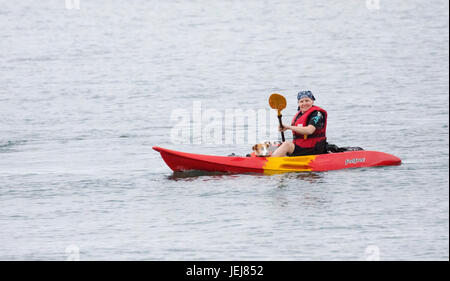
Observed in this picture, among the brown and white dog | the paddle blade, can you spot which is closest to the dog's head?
the brown and white dog

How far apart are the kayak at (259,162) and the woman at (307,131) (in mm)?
146

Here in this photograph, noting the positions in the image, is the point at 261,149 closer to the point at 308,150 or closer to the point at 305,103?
the point at 308,150

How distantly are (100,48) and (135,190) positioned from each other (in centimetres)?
3358

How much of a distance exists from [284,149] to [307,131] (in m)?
0.59

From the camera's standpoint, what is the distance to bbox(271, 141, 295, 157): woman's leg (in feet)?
49.7

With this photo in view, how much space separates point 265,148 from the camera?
1537 cm

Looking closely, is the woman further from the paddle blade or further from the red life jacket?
the paddle blade

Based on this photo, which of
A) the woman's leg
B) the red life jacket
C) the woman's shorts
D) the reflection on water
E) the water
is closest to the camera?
the water

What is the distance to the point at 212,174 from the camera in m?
15.5

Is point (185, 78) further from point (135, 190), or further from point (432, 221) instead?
point (432, 221)

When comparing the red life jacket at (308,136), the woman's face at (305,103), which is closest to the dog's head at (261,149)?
the red life jacket at (308,136)

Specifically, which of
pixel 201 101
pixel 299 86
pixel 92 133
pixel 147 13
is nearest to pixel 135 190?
pixel 92 133

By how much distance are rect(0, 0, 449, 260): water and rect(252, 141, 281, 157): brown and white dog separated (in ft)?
1.98

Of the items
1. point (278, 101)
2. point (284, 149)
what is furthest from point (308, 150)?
point (278, 101)
